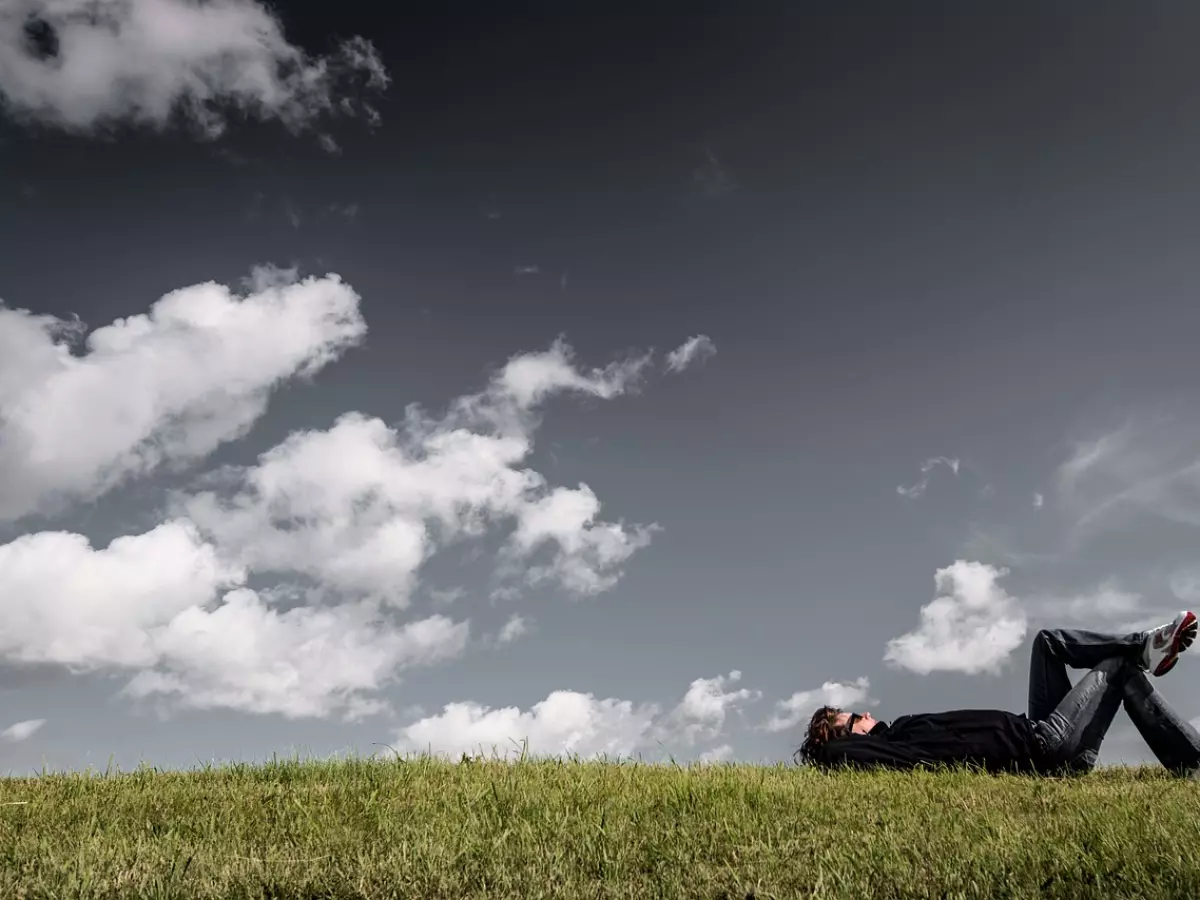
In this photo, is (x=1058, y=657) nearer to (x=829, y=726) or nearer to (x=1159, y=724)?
(x=1159, y=724)

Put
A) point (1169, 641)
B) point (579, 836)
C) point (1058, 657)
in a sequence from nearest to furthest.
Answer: point (579, 836) < point (1169, 641) < point (1058, 657)

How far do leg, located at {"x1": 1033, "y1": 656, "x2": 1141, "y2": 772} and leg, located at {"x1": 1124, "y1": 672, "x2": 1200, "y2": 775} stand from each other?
10cm

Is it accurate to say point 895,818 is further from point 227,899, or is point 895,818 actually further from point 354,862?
point 227,899

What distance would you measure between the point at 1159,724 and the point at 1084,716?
704 millimetres

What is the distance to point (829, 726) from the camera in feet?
33.9

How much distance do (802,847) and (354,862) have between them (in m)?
2.44

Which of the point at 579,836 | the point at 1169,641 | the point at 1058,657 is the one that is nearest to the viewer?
the point at 579,836

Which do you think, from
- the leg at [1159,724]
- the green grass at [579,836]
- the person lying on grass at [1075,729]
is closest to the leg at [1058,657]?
the person lying on grass at [1075,729]

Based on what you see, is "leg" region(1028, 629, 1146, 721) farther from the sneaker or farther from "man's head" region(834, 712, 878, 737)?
"man's head" region(834, 712, 878, 737)

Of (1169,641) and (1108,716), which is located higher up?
(1169,641)

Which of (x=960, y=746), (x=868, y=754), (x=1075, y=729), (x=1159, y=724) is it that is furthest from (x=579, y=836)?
(x=1159, y=724)

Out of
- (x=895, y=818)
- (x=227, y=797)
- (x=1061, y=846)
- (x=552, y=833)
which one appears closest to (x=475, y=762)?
(x=227, y=797)

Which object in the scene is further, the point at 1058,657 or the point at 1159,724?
the point at 1058,657

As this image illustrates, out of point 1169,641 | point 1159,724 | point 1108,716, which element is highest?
point 1169,641
